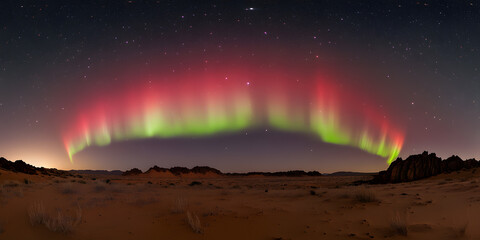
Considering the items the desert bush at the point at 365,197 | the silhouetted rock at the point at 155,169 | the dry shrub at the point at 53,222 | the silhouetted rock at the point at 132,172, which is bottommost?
the silhouetted rock at the point at 132,172

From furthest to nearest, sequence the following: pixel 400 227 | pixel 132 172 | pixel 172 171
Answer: pixel 172 171
pixel 132 172
pixel 400 227

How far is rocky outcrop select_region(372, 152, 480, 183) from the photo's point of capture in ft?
124

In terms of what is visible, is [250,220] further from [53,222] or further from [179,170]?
[179,170]

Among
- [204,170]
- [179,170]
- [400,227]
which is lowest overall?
[204,170]

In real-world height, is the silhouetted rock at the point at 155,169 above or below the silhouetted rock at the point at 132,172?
above

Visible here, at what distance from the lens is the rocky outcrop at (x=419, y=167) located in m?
37.7

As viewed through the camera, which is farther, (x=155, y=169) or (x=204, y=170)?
(x=204, y=170)

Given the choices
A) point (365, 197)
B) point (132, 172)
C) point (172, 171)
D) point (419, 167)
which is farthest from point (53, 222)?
point (132, 172)

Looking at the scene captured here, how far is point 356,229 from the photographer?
800 centimetres

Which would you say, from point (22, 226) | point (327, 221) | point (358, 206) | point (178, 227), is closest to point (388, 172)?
point (358, 206)

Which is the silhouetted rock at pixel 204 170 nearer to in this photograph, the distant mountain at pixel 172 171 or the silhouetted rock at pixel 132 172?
the distant mountain at pixel 172 171

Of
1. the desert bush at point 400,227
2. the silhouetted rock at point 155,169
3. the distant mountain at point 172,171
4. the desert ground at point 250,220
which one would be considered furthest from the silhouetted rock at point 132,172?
the desert bush at point 400,227

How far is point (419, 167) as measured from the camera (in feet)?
125

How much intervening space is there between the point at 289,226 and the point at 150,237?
13.2 ft
